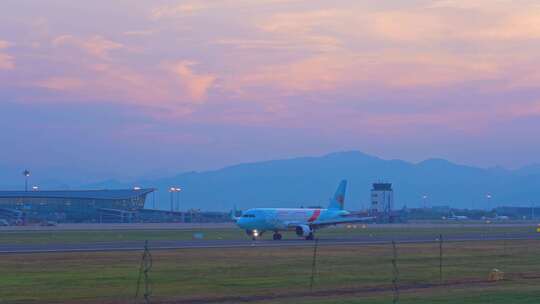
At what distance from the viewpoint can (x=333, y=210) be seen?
8325 centimetres

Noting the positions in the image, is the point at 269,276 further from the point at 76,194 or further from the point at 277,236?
the point at 76,194

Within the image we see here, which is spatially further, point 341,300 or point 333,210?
point 333,210

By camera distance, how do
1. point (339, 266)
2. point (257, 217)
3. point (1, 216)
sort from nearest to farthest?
point (339, 266) → point (257, 217) → point (1, 216)

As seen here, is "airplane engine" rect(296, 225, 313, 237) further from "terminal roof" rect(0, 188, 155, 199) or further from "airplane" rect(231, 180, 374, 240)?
"terminal roof" rect(0, 188, 155, 199)

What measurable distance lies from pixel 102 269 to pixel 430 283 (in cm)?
1385

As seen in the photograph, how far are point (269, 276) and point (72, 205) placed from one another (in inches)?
6008

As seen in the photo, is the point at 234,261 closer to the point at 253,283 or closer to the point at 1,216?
the point at 253,283

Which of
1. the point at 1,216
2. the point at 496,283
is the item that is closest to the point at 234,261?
the point at 496,283

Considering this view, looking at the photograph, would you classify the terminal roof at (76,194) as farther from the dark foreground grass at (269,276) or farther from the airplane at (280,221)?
the dark foreground grass at (269,276)

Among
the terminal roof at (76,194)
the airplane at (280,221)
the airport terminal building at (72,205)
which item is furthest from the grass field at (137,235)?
the terminal roof at (76,194)

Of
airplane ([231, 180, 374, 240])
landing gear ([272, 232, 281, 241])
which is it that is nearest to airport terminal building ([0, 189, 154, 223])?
airplane ([231, 180, 374, 240])

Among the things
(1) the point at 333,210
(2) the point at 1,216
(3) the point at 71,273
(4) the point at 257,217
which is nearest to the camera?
(3) the point at 71,273

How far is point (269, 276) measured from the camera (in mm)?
37500

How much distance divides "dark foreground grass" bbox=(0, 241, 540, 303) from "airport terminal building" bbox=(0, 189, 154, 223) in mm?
125301
